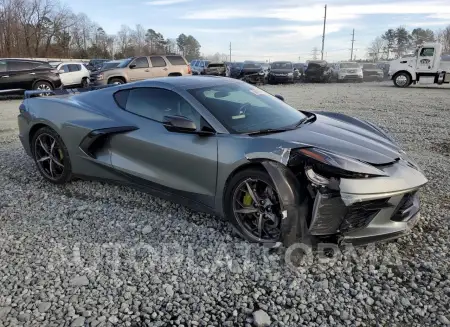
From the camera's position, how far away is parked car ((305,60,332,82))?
2758cm

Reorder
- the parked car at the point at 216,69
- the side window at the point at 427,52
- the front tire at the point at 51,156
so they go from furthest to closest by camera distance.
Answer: the parked car at the point at 216,69 → the side window at the point at 427,52 → the front tire at the point at 51,156

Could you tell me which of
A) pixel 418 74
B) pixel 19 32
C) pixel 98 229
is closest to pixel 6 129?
pixel 98 229

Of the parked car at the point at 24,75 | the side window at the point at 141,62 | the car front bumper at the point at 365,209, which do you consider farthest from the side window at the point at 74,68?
the car front bumper at the point at 365,209

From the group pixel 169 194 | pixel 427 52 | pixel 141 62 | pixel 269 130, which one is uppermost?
pixel 427 52

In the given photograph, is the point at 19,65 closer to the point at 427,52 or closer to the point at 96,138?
the point at 96,138

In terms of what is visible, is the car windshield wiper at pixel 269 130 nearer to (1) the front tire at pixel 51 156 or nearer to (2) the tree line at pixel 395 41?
(1) the front tire at pixel 51 156

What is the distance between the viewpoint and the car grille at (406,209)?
2.90 m

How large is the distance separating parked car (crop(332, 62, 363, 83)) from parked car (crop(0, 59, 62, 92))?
1928 centimetres

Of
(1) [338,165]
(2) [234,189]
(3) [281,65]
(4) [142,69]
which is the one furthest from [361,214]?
(3) [281,65]

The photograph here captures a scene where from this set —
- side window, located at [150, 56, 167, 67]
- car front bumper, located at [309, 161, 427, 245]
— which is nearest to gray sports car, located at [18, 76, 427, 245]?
car front bumper, located at [309, 161, 427, 245]

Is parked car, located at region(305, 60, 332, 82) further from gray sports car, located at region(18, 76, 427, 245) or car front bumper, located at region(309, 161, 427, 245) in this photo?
car front bumper, located at region(309, 161, 427, 245)

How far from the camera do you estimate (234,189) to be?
3.13m

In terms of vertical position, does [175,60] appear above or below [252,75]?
above

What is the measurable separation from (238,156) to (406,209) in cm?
136
